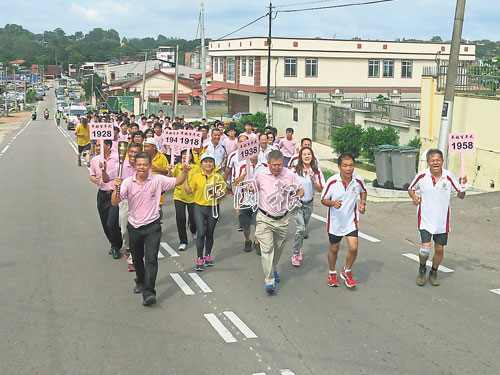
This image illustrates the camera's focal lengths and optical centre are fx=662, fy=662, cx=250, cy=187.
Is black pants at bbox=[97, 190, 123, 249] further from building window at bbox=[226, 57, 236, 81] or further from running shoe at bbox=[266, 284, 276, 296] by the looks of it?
building window at bbox=[226, 57, 236, 81]

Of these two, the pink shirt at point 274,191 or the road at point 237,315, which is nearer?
the road at point 237,315

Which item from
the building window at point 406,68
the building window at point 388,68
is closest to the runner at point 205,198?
the building window at point 388,68

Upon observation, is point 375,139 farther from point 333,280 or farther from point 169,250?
point 333,280

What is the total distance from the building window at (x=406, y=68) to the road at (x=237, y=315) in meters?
44.5

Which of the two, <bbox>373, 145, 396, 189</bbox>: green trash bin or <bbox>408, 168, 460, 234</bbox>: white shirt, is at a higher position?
<bbox>408, 168, 460, 234</bbox>: white shirt

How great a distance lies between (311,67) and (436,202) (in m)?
43.3

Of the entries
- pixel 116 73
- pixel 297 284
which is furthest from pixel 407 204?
pixel 116 73

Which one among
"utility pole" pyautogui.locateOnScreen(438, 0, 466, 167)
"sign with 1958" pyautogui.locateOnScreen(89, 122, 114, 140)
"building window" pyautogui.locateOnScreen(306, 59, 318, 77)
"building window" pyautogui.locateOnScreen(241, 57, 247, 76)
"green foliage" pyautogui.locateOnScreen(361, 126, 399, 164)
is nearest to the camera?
"sign with 1958" pyautogui.locateOnScreen(89, 122, 114, 140)

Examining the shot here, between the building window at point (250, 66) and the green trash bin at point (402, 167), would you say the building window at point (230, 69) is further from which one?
the green trash bin at point (402, 167)

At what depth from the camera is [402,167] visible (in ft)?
53.2

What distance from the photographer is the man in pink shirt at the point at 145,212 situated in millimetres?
7367

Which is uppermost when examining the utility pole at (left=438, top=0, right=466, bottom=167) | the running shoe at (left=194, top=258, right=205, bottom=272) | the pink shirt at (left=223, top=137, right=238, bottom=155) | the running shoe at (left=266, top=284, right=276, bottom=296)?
the utility pole at (left=438, top=0, right=466, bottom=167)

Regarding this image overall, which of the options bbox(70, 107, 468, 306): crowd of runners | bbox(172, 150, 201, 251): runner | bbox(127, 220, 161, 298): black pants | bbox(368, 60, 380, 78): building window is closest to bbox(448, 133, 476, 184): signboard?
bbox(70, 107, 468, 306): crowd of runners

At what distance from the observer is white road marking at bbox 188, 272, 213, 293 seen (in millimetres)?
8101
